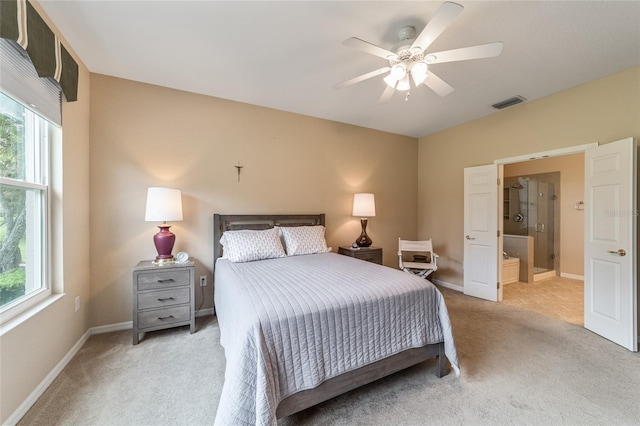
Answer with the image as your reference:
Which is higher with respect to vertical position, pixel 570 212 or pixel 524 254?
pixel 570 212

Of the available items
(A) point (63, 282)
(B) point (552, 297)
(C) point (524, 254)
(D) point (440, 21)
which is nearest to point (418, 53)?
(D) point (440, 21)

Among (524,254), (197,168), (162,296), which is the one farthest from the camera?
(524,254)

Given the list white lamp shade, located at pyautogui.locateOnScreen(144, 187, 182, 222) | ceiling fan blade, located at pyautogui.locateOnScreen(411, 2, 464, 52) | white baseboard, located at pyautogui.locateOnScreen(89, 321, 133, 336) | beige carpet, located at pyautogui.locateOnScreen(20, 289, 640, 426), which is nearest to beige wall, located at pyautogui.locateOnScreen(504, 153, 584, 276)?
beige carpet, located at pyautogui.locateOnScreen(20, 289, 640, 426)

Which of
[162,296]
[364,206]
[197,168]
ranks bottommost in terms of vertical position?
[162,296]

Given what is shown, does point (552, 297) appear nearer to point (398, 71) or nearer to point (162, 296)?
point (398, 71)

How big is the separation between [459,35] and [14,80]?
3110mm

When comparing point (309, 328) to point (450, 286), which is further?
point (450, 286)

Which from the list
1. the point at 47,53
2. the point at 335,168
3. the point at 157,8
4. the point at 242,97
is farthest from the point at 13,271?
the point at 335,168

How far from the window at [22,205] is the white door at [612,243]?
16.1 feet

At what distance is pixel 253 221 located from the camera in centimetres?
332

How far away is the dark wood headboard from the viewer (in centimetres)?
306

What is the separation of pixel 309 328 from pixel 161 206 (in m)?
2.00

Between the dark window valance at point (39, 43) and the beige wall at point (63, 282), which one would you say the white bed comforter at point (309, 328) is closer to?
→ the beige wall at point (63, 282)

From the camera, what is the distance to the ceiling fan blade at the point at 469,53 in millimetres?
1611
